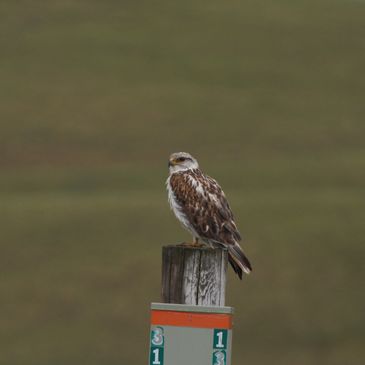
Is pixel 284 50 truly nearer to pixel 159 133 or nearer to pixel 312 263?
pixel 159 133

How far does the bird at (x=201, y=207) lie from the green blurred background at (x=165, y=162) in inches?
800

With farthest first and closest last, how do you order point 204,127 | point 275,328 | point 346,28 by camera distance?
point 346,28, point 204,127, point 275,328

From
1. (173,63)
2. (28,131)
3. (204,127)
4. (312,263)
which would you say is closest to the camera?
(312,263)

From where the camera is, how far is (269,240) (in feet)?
133

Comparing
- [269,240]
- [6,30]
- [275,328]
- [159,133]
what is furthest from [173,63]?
[275,328]

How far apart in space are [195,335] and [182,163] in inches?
198

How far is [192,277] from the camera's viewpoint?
332 inches

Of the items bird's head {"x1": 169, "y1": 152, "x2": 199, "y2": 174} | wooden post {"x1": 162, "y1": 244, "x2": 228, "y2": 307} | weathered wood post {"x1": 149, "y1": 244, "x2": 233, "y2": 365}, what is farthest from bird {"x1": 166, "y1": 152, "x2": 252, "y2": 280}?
weathered wood post {"x1": 149, "y1": 244, "x2": 233, "y2": 365}

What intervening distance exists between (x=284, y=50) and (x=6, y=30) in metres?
12.2

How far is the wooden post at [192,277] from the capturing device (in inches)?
330

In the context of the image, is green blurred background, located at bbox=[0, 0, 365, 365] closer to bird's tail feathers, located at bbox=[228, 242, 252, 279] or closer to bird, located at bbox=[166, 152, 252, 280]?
bird, located at bbox=[166, 152, 252, 280]

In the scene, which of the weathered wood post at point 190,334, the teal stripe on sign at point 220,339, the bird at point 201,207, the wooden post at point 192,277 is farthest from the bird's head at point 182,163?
the teal stripe on sign at point 220,339

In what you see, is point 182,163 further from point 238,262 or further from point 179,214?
point 238,262

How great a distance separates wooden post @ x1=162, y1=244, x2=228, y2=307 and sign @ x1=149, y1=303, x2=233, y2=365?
20 centimetres
